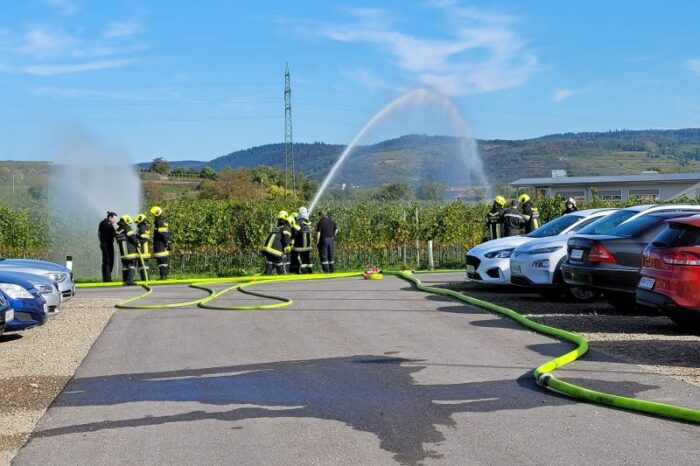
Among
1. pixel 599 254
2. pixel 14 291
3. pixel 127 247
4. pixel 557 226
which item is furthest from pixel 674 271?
pixel 127 247

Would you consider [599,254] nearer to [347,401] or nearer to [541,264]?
[541,264]

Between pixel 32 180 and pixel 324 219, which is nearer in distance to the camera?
pixel 324 219

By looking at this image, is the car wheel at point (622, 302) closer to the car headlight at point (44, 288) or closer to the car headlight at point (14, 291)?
the car headlight at point (44, 288)

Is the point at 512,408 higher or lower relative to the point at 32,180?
lower

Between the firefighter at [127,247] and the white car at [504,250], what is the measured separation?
1012 cm

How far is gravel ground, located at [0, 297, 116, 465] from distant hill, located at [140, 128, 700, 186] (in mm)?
50569

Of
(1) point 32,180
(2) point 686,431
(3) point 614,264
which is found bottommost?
(2) point 686,431

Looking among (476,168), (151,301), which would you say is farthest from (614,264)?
(476,168)

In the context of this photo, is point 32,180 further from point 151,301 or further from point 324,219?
point 151,301

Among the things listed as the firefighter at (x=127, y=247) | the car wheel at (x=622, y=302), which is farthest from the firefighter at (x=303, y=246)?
the car wheel at (x=622, y=302)

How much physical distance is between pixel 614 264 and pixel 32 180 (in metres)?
44.9

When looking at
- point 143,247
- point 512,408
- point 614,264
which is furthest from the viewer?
point 143,247

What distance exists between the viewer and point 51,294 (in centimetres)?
1255

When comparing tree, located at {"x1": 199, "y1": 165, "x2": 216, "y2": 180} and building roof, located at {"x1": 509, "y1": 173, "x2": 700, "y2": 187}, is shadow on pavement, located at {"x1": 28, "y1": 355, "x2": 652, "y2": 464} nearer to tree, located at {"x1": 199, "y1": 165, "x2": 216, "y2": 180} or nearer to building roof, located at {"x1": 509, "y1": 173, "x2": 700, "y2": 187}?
building roof, located at {"x1": 509, "y1": 173, "x2": 700, "y2": 187}
